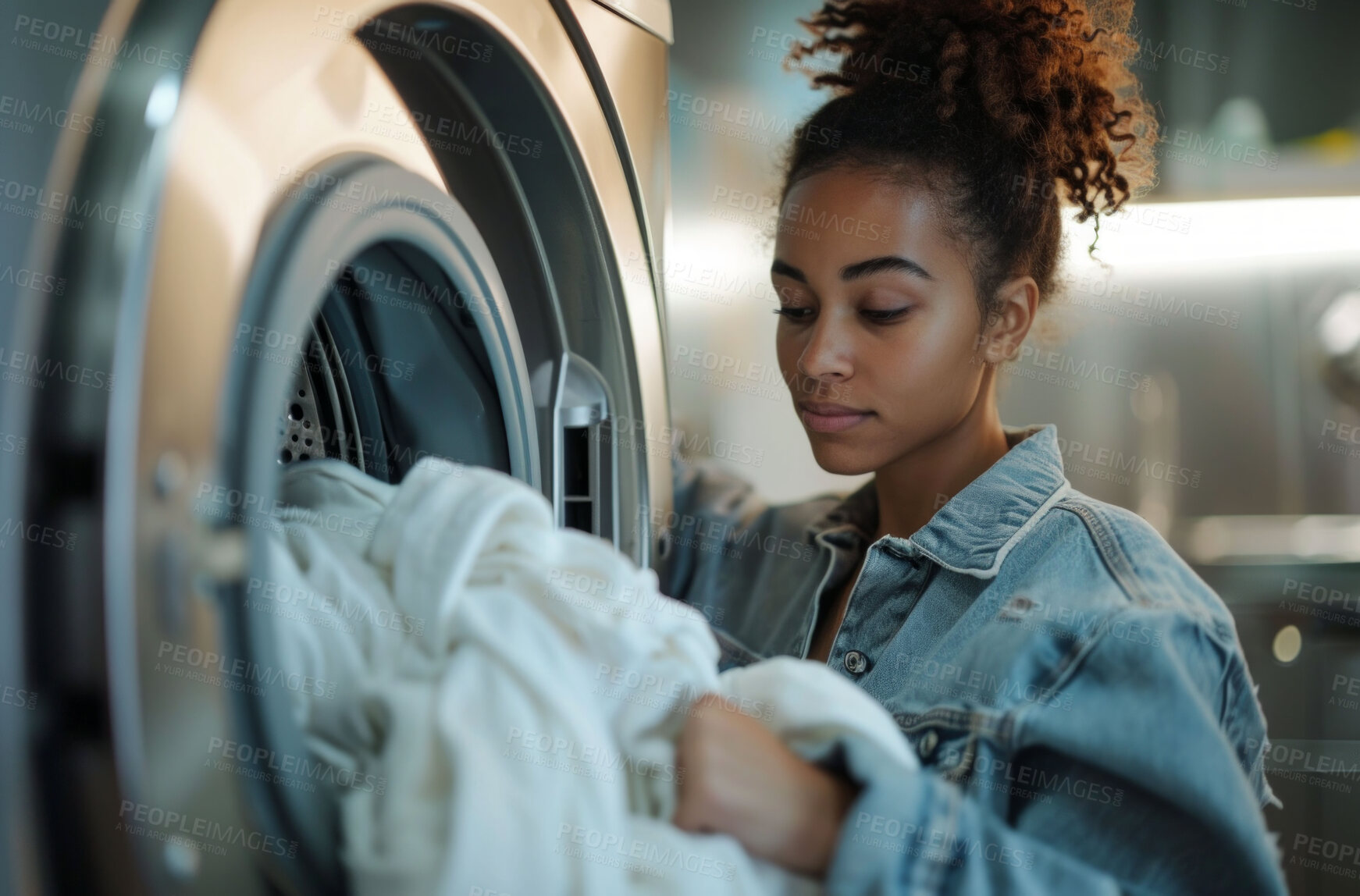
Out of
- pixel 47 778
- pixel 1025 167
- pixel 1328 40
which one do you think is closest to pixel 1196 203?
pixel 1328 40

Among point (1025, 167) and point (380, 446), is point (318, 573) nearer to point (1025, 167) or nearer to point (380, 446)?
point (380, 446)

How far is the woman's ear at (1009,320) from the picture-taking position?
81 cm

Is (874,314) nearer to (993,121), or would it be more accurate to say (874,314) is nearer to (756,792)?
(993,121)

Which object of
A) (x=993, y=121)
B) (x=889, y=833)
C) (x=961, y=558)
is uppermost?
(x=993, y=121)

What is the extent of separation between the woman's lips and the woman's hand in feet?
1.21

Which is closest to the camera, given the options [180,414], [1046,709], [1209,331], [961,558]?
[180,414]

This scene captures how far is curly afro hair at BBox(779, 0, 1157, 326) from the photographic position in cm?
78

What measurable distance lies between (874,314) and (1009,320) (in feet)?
0.50

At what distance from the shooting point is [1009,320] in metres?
0.82

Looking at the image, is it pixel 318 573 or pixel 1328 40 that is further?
pixel 1328 40

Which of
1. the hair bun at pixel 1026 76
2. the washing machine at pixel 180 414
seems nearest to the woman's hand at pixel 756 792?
the washing machine at pixel 180 414

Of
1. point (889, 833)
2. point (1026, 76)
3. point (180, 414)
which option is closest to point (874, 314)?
point (1026, 76)

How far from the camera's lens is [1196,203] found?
1.62 m

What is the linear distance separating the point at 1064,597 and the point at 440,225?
483mm
